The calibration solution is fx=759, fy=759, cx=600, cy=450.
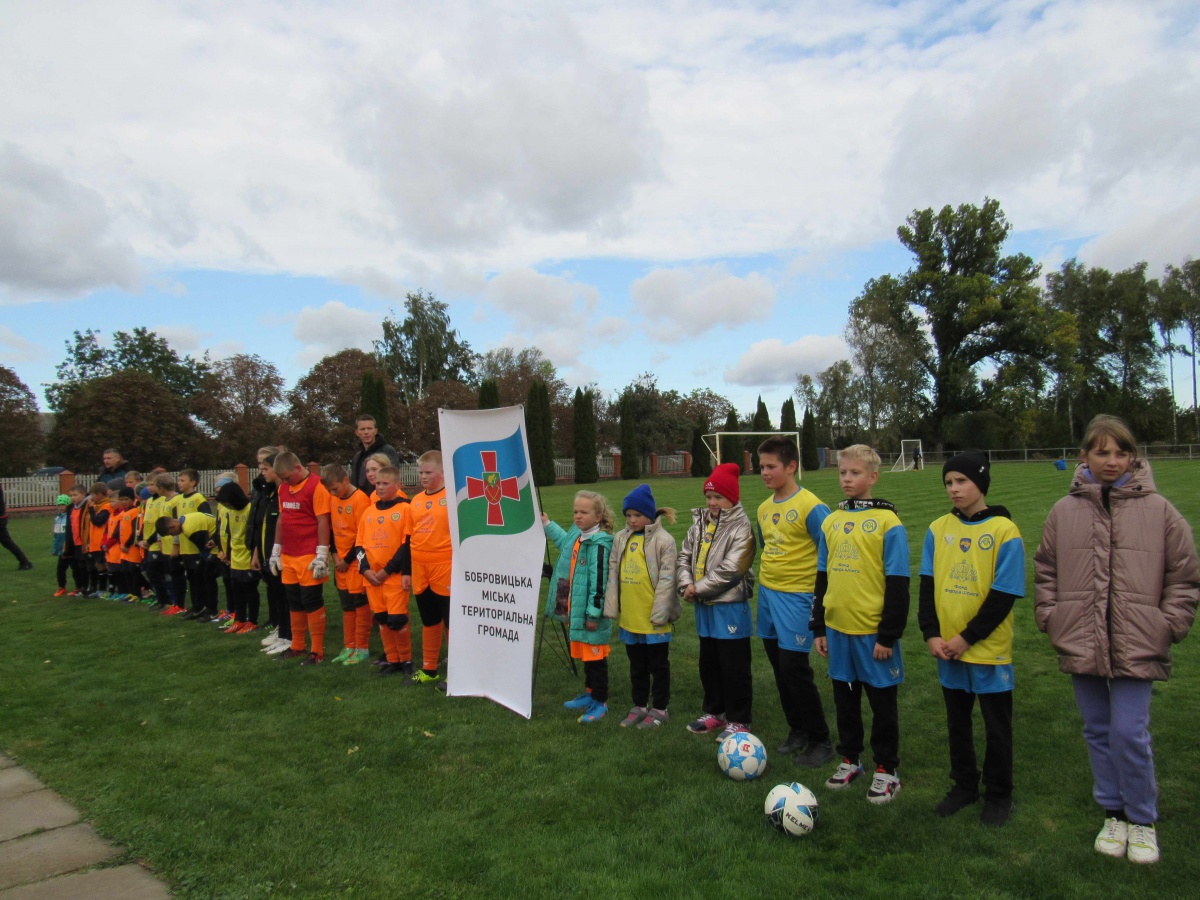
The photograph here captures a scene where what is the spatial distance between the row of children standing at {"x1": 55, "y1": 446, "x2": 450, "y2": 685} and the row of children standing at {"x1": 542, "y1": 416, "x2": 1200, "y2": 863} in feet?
5.37

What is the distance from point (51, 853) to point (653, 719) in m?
3.41

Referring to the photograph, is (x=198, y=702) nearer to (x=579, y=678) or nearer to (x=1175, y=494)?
(x=579, y=678)

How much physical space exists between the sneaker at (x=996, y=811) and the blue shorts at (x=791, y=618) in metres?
1.15

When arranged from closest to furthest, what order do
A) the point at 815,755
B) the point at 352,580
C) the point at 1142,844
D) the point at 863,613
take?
1. the point at 1142,844
2. the point at 863,613
3. the point at 815,755
4. the point at 352,580

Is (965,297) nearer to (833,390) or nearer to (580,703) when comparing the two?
(833,390)

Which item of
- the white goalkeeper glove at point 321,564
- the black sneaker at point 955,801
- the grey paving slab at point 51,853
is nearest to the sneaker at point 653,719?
the black sneaker at point 955,801

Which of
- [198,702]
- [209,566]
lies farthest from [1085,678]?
[209,566]

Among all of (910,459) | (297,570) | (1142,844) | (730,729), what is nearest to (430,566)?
(297,570)

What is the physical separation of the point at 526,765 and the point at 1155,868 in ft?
10.2

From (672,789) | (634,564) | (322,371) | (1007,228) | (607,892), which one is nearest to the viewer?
(607,892)

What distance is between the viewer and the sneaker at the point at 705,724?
509 cm

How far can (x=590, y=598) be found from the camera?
5441mm

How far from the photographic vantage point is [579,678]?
6449mm

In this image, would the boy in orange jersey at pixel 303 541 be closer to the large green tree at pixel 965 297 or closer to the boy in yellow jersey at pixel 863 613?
the boy in yellow jersey at pixel 863 613
